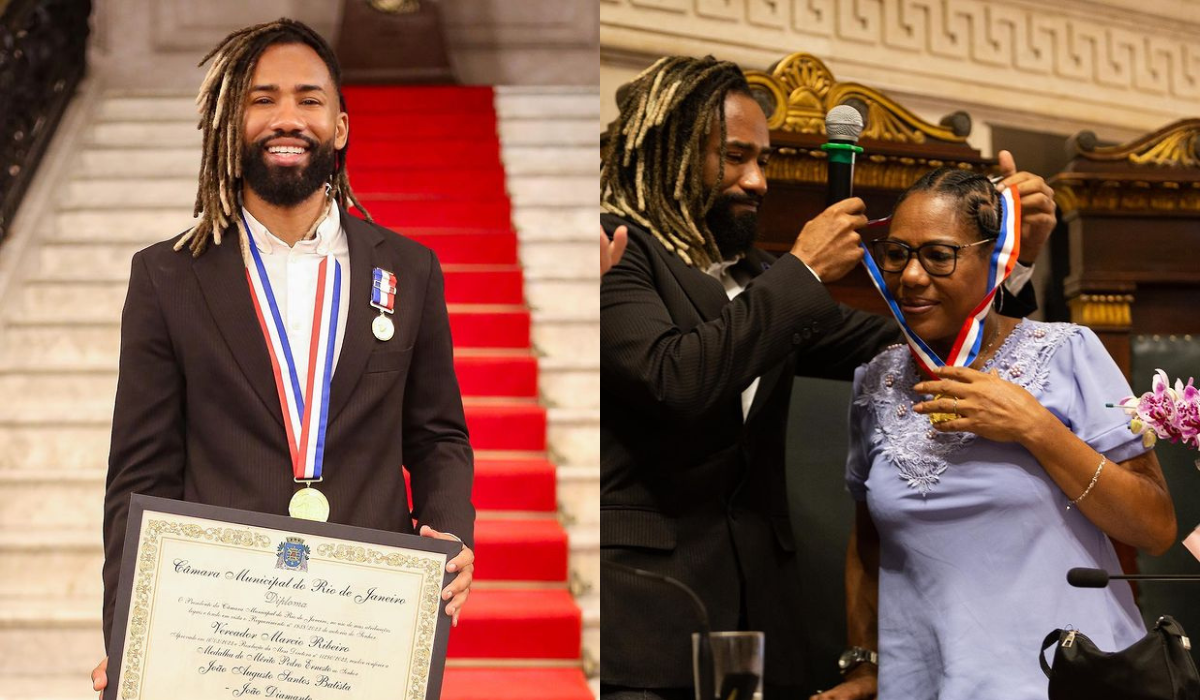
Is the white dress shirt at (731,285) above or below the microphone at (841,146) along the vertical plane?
below

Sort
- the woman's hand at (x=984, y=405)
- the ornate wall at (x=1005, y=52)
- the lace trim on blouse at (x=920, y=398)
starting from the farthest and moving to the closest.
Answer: the ornate wall at (x=1005, y=52), the lace trim on blouse at (x=920, y=398), the woman's hand at (x=984, y=405)

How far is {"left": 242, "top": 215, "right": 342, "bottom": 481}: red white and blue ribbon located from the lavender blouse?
86 centimetres

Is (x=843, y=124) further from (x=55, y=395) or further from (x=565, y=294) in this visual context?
(x=55, y=395)

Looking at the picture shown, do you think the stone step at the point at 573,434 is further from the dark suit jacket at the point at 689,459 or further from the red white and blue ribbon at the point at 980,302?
the red white and blue ribbon at the point at 980,302

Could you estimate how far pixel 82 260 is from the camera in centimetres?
214

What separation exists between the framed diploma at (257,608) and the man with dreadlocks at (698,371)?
1.29 ft

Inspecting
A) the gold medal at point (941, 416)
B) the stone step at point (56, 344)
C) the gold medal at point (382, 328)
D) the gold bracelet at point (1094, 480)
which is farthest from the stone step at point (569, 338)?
the gold bracelet at point (1094, 480)

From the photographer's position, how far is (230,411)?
1616 millimetres

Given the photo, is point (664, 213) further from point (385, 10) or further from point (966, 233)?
point (385, 10)

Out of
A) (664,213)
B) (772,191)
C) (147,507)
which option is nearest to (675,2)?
(772,191)

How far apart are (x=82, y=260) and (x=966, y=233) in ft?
4.96

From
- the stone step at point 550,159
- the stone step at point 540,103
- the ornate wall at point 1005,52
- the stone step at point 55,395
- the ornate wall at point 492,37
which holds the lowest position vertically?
the stone step at point 55,395

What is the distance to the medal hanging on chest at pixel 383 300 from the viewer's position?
67.2 inches

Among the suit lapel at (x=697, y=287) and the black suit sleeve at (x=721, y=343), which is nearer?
the black suit sleeve at (x=721, y=343)
